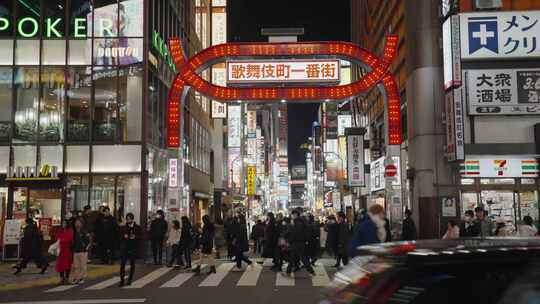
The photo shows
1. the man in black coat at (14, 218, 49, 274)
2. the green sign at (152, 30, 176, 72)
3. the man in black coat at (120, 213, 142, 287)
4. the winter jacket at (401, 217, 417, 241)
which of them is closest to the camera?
the man in black coat at (120, 213, 142, 287)

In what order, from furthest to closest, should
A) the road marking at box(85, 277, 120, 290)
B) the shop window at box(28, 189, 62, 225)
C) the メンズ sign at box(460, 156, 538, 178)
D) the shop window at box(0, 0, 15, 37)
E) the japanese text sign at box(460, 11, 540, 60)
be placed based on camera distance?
the shop window at box(0, 0, 15, 37) < the shop window at box(28, 189, 62, 225) < the メンズ sign at box(460, 156, 538, 178) < the japanese text sign at box(460, 11, 540, 60) < the road marking at box(85, 277, 120, 290)

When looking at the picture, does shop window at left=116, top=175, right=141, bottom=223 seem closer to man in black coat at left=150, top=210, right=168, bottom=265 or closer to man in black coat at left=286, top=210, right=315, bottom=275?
man in black coat at left=150, top=210, right=168, bottom=265

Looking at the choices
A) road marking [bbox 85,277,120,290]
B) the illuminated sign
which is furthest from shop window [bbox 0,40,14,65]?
A: road marking [bbox 85,277,120,290]

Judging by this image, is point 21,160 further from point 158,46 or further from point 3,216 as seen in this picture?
point 158,46

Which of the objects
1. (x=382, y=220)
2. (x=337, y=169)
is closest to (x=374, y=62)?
(x=382, y=220)

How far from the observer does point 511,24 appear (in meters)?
23.2

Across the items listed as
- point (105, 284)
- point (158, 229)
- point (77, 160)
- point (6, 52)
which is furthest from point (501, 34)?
point (6, 52)

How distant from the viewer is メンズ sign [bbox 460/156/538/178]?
2334 cm

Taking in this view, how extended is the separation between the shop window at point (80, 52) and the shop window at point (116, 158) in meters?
3.85

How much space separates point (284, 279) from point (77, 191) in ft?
42.8

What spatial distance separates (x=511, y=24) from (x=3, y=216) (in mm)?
22255

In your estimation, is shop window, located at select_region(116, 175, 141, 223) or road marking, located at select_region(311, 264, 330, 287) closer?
road marking, located at select_region(311, 264, 330, 287)

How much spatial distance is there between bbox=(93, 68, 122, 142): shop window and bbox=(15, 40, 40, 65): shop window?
272 cm

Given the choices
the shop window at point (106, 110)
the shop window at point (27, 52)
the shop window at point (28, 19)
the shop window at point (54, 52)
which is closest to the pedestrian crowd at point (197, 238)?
the shop window at point (106, 110)
